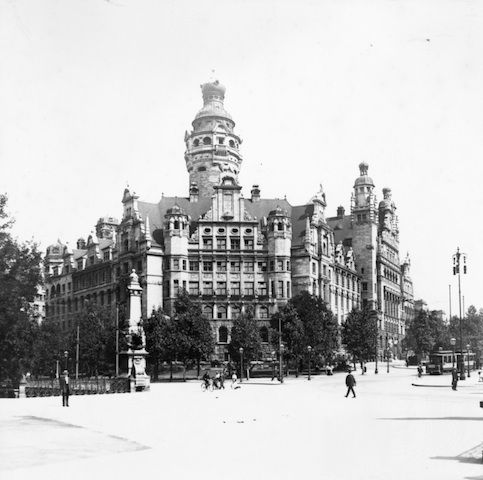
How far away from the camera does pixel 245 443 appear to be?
18031 mm

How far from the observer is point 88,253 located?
114 metres

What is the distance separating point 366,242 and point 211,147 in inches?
1296

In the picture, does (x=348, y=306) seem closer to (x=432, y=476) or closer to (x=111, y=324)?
(x=111, y=324)

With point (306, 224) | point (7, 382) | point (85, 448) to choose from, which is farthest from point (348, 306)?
point (85, 448)

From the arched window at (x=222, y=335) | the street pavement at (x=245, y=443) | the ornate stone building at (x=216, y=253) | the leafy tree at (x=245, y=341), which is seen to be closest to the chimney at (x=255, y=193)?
the ornate stone building at (x=216, y=253)

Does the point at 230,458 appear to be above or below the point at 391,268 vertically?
below

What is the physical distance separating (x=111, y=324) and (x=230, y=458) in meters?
66.1

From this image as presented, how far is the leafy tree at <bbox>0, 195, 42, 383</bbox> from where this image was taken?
33.8 m

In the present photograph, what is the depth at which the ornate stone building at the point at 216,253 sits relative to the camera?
92.9m

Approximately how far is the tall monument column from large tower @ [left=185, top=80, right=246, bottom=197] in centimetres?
6380

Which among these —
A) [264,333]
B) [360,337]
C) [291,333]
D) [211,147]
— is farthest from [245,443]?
[211,147]

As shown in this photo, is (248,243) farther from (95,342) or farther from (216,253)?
(95,342)

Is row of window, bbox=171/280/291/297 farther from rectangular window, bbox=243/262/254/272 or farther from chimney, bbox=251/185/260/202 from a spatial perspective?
chimney, bbox=251/185/260/202

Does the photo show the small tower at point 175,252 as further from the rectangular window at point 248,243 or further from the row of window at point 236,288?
the rectangular window at point 248,243
